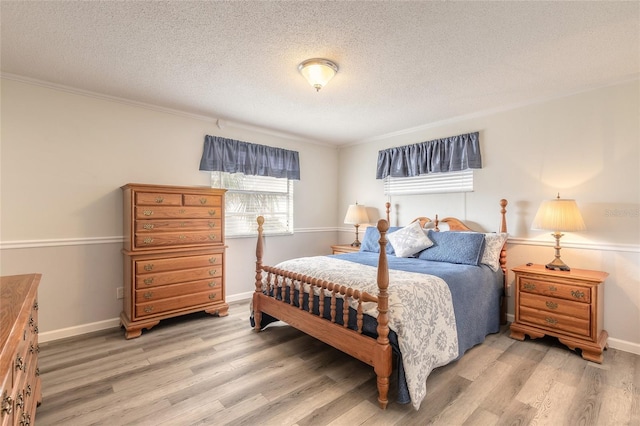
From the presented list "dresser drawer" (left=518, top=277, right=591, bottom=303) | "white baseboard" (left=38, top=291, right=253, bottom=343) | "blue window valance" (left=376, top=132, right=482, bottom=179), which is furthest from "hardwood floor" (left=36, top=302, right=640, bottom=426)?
"blue window valance" (left=376, top=132, right=482, bottom=179)

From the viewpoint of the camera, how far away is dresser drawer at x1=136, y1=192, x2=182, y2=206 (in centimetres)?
304

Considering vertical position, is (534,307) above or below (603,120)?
below

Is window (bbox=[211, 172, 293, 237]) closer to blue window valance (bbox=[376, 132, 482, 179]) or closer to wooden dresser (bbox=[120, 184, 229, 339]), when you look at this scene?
Result: wooden dresser (bbox=[120, 184, 229, 339])

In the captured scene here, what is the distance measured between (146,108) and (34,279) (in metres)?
2.29

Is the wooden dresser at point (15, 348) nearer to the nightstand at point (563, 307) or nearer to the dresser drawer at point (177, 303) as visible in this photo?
the dresser drawer at point (177, 303)

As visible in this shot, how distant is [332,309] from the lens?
2371 mm

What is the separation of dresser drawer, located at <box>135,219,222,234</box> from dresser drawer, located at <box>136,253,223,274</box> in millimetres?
306

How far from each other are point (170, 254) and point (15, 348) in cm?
225

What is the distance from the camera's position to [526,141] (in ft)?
10.9

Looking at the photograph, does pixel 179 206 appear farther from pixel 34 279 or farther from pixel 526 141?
pixel 526 141

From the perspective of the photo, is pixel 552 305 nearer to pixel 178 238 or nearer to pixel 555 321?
pixel 555 321

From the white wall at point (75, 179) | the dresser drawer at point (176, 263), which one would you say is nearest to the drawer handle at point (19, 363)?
the dresser drawer at point (176, 263)

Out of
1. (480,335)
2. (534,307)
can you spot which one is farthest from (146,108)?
(534,307)

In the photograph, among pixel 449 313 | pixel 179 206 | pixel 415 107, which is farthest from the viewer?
pixel 415 107
